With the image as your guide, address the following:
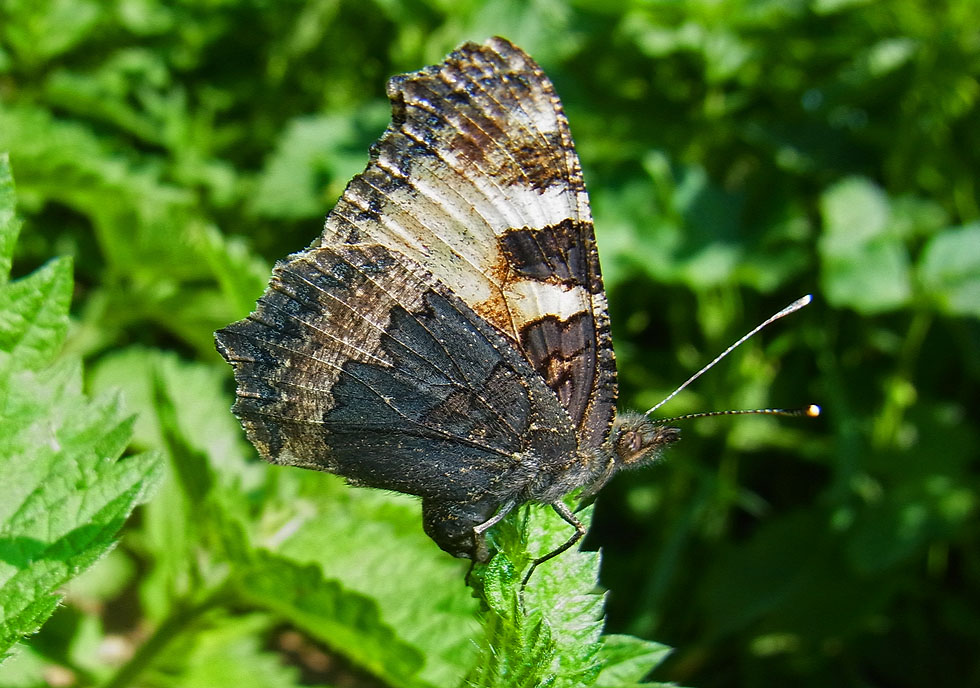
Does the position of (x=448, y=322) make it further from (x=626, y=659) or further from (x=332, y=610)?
(x=626, y=659)

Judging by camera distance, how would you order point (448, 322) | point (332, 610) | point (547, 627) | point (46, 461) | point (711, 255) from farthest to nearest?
point (711, 255) → point (448, 322) → point (332, 610) → point (46, 461) → point (547, 627)

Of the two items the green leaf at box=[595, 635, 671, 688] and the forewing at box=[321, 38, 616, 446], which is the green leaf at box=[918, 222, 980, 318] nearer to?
the forewing at box=[321, 38, 616, 446]

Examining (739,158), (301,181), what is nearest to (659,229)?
(739,158)

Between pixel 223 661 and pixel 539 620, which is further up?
pixel 539 620

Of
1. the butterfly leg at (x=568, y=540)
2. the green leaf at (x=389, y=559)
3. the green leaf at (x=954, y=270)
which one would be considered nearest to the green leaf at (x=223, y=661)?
the green leaf at (x=389, y=559)

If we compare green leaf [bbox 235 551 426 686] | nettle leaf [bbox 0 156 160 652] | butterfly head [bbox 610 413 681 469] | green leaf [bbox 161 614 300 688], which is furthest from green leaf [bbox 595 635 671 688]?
green leaf [bbox 161 614 300 688]

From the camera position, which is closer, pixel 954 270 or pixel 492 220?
pixel 492 220

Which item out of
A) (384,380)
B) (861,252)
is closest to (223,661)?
(384,380)
